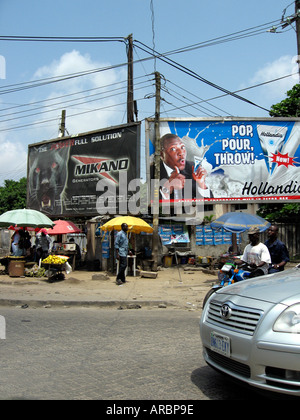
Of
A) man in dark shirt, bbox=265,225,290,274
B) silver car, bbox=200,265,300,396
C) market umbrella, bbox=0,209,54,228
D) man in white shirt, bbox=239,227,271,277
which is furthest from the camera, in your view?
market umbrella, bbox=0,209,54,228

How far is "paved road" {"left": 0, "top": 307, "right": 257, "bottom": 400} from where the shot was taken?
368 centimetres

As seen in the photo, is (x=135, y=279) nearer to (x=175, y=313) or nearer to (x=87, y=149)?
(x=175, y=313)

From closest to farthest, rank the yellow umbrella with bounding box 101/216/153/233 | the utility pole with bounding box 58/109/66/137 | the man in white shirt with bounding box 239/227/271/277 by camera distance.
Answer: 1. the man in white shirt with bounding box 239/227/271/277
2. the yellow umbrella with bounding box 101/216/153/233
3. the utility pole with bounding box 58/109/66/137

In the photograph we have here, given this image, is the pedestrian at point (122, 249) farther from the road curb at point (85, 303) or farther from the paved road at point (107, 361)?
the paved road at point (107, 361)

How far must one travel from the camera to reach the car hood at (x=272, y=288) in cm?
324

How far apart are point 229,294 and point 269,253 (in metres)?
3.94

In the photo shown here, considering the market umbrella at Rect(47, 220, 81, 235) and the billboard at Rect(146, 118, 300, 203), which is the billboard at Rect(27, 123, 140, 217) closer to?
the billboard at Rect(146, 118, 300, 203)

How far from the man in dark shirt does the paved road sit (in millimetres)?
1953

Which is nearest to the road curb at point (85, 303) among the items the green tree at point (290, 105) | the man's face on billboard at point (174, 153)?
the man's face on billboard at point (174, 153)

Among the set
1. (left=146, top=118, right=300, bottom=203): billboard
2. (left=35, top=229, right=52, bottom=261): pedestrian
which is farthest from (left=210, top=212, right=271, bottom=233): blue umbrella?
(left=35, top=229, right=52, bottom=261): pedestrian

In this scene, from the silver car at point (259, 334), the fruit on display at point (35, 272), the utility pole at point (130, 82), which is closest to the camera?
the silver car at point (259, 334)

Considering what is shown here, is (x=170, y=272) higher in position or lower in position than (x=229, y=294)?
lower
